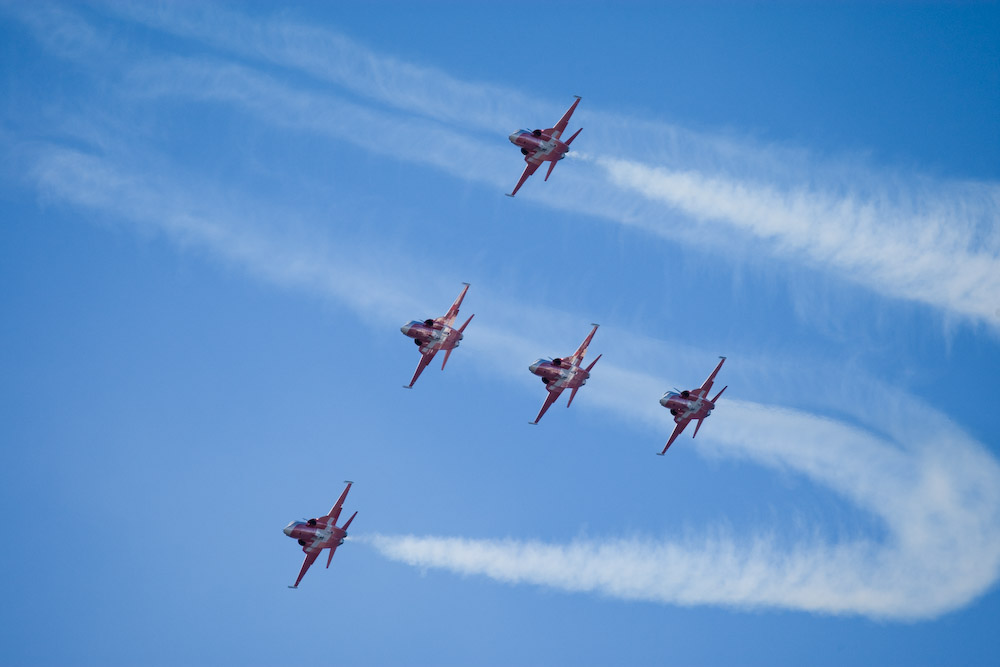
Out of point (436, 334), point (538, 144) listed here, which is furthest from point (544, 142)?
point (436, 334)

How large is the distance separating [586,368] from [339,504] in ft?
89.5

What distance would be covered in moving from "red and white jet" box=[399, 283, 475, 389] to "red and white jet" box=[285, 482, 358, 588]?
47.0ft

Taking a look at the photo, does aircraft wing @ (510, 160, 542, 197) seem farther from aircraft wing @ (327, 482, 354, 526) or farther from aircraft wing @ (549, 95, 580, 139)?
aircraft wing @ (327, 482, 354, 526)

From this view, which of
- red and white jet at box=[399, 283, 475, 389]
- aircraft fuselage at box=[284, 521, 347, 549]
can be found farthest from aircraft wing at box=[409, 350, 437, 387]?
aircraft fuselage at box=[284, 521, 347, 549]

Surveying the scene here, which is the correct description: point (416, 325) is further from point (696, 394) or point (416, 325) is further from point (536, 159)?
point (696, 394)

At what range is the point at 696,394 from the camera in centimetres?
12531

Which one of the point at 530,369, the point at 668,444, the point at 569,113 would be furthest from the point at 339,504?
the point at 569,113

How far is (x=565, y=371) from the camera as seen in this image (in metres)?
125

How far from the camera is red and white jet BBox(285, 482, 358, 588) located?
12631 centimetres

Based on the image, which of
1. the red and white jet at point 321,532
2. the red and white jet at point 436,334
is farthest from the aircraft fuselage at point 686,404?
the red and white jet at point 321,532

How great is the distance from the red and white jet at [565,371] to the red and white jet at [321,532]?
2161 centimetres

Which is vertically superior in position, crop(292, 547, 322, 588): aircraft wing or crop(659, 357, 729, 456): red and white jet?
crop(659, 357, 729, 456): red and white jet

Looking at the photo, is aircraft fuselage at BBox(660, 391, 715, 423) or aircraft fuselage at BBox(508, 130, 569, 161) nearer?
aircraft fuselage at BBox(508, 130, 569, 161)

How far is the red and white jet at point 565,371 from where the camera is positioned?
12538 cm
